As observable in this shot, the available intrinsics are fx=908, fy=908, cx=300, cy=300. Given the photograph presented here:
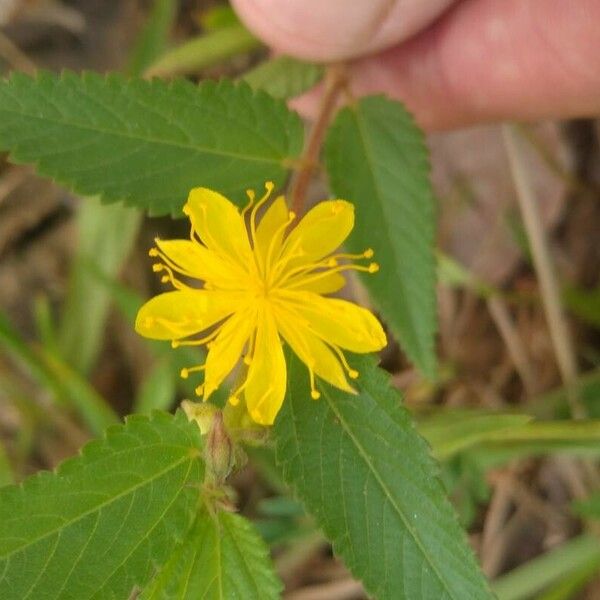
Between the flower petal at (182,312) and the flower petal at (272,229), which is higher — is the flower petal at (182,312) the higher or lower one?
the lower one

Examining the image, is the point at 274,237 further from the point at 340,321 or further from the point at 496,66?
the point at 496,66

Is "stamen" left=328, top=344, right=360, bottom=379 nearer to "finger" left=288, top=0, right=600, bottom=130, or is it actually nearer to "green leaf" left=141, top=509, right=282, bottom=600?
"green leaf" left=141, top=509, right=282, bottom=600

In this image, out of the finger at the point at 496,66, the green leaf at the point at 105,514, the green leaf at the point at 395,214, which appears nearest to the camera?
the green leaf at the point at 105,514

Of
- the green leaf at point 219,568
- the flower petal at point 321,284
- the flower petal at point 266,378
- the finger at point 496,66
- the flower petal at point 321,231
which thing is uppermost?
the finger at point 496,66

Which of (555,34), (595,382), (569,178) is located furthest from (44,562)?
(569,178)

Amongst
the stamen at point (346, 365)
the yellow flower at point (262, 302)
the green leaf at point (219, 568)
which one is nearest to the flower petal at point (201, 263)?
the yellow flower at point (262, 302)

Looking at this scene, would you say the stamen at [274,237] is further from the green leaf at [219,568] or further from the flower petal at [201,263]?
the green leaf at [219,568]
